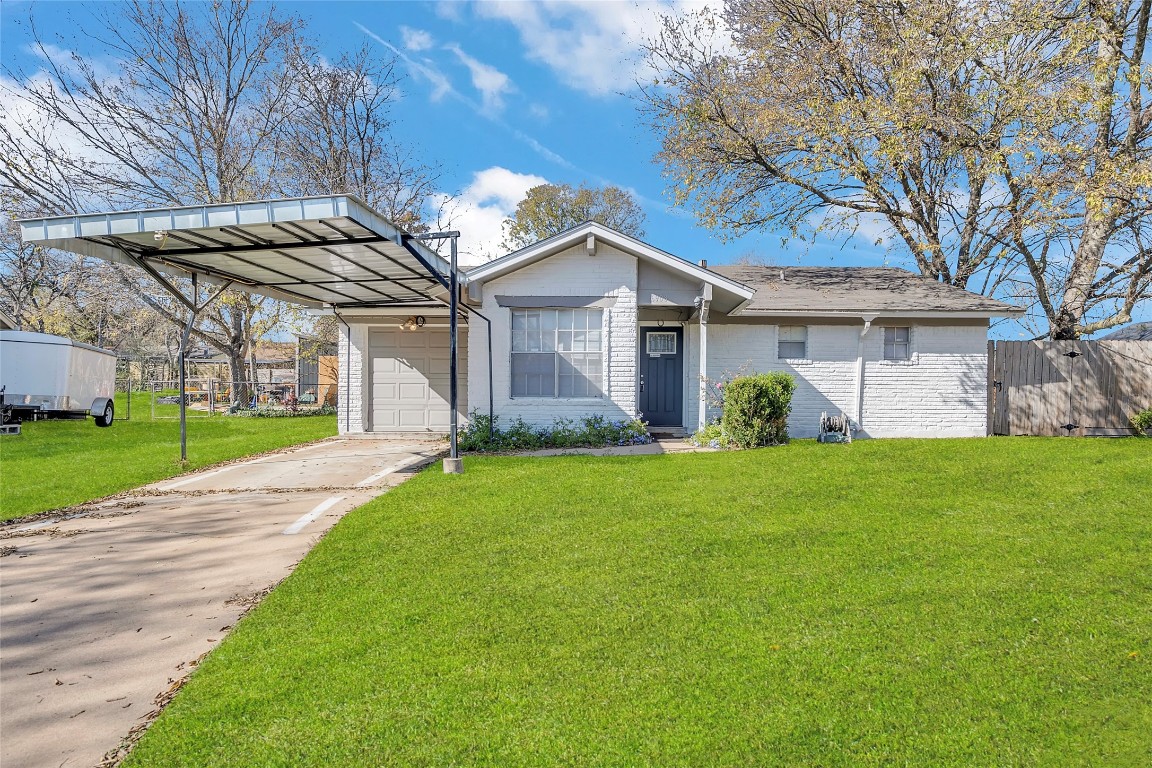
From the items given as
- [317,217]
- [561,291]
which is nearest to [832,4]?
[561,291]

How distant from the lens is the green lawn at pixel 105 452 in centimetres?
839

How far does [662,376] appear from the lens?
44.2 feet

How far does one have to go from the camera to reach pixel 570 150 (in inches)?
685

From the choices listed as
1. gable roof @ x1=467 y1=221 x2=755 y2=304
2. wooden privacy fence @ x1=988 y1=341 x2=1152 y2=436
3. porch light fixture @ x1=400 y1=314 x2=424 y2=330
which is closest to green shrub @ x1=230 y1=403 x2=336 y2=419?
porch light fixture @ x1=400 y1=314 x2=424 y2=330

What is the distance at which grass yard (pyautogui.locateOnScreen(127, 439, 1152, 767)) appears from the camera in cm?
276

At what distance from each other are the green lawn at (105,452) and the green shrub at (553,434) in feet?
15.3

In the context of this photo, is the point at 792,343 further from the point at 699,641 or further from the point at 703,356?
the point at 699,641

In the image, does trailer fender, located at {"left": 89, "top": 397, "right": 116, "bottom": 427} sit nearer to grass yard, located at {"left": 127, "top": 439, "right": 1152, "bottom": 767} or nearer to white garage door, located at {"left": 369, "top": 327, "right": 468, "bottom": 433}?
white garage door, located at {"left": 369, "top": 327, "right": 468, "bottom": 433}

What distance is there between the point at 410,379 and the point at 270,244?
611 centimetres

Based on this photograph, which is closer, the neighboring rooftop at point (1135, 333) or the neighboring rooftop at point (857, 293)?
the neighboring rooftop at point (857, 293)

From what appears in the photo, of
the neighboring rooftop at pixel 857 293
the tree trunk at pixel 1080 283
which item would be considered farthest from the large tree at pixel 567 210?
the tree trunk at pixel 1080 283

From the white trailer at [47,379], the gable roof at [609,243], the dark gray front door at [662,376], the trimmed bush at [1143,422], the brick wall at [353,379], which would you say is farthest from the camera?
the white trailer at [47,379]

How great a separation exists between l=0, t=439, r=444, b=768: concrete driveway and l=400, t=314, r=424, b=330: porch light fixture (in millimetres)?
5549

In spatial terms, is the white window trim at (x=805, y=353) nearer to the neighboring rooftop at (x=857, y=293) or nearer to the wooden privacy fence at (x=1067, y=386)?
the neighboring rooftop at (x=857, y=293)
